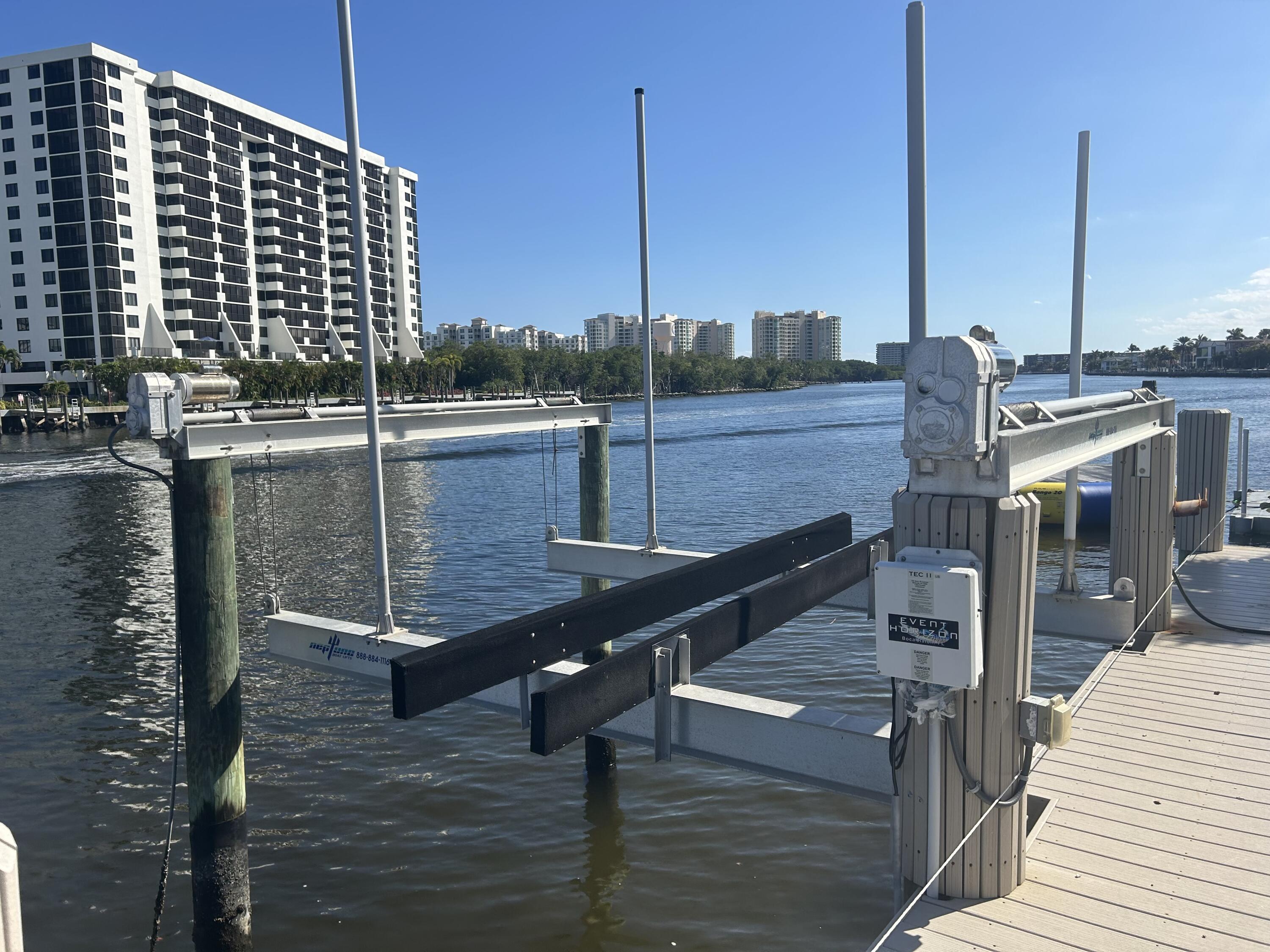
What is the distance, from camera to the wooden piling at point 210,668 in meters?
7.00

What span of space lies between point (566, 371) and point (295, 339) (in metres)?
48.1

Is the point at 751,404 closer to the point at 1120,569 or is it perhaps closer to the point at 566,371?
the point at 566,371

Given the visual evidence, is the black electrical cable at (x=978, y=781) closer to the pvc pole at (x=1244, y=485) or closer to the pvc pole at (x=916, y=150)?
the pvc pole at (x=916, y=150)

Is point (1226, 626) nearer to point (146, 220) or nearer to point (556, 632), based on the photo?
point (556, 632)

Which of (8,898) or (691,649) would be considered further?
(691,649)

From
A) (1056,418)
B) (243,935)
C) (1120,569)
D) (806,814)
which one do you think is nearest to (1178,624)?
(1120,569)

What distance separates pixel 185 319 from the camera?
105375mm

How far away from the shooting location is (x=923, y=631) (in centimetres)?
453

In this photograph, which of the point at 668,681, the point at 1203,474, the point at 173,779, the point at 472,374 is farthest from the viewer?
the point at 472,374

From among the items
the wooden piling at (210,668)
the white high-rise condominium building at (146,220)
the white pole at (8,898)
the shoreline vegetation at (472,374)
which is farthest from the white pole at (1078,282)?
the white high-rise condominium building at (146,220)

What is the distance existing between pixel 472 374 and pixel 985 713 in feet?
462

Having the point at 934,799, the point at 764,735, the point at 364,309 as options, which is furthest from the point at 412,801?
the point at 934,799

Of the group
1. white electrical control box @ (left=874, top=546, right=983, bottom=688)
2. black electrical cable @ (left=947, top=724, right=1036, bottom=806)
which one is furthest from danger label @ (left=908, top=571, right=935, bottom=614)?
black electrical cable @ (left=947, top=724, right=1036, bottom=806)

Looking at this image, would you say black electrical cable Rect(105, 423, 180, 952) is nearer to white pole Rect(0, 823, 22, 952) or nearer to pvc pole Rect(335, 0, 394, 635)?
pvc pole Rect(335, 0, 394, 635)
